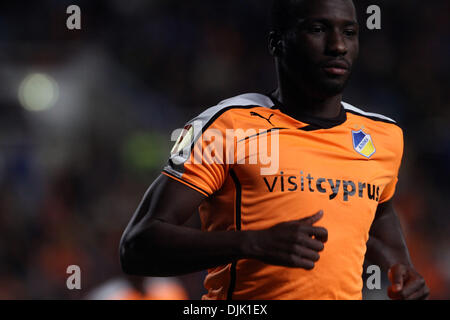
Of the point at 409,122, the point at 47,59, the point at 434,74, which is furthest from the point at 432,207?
the point at 47,59

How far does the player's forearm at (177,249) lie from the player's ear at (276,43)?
923 millimetres

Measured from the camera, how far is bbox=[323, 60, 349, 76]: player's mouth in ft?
7.75

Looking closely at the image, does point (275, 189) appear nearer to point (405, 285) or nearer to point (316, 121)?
point (316, 121)

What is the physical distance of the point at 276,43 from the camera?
2613mm

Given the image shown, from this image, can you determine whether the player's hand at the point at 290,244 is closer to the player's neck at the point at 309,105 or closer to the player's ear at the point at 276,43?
the player's neck at the point at 309,105

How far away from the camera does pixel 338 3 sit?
2.40 meters

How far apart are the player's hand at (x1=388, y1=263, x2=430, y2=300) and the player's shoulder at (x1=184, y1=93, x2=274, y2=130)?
854mm

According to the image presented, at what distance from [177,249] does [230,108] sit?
0.64 metres

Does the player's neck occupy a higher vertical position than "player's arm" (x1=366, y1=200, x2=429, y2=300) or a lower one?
higher

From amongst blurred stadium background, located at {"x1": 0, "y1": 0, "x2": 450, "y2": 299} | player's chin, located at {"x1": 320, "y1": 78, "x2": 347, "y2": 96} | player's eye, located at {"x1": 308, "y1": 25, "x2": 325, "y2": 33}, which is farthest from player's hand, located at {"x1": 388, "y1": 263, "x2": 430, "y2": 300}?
blurred stadium background, located at {"x1": 0, "y1": 0, "x2": 450, "y2": 299}

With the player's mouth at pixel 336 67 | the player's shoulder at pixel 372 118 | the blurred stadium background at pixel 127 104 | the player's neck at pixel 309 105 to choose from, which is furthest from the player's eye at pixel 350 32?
the blurred stadium background at pixel 127 104

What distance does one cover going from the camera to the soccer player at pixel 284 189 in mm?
2135

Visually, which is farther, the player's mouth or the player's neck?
the player's neck

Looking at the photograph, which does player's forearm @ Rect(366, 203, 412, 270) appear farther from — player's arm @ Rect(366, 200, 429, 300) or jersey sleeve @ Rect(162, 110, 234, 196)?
jersey sleeve @ Rect(162, 110, 234, 196)
